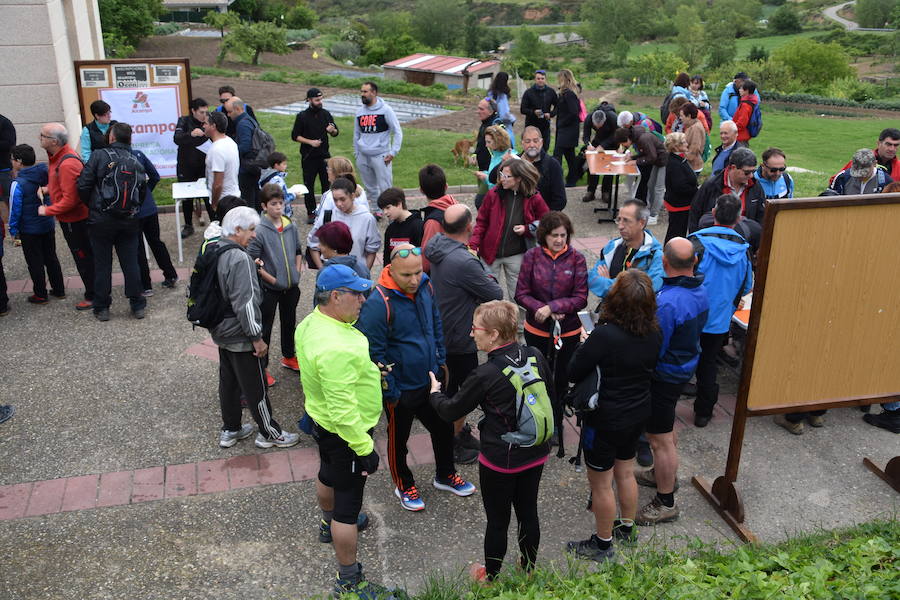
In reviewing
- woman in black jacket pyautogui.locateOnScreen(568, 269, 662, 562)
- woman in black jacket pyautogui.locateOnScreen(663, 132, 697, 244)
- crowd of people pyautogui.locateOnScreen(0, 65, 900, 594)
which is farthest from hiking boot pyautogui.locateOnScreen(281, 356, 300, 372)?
woman in black jacket pyautogui.locateOnScreen(663, 132, 697, 244)

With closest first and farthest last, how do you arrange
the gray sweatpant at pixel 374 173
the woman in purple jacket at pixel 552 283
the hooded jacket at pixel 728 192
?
the woman in purple jacket at pixel 552 283 → the hooded jacket at pixel 728 192 → the gray sweatpant at pixel 374 173

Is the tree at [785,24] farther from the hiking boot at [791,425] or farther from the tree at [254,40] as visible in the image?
the hiking boot at [791,425]

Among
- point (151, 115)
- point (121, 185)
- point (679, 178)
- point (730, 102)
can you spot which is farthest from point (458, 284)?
point (730, 102)

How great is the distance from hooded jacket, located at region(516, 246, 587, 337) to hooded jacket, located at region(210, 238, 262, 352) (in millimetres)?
1916

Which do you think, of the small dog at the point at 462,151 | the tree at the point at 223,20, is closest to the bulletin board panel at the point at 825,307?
the small dog at the point at 462,151

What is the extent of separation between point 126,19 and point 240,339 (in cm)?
4040

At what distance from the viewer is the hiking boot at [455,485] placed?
5195 millimetres

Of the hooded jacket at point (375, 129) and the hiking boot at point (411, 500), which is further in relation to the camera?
the hooded jacket at point (375, 129)

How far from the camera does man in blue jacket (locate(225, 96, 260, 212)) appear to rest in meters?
9.45

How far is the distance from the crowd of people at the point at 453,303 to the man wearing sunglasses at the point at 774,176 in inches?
1.0

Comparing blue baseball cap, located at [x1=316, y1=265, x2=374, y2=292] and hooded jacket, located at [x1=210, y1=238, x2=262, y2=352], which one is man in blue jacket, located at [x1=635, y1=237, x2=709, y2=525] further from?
hooded jacket, located at [x1=210, y1=238, x2=262, y2=352]

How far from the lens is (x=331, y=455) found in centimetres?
406

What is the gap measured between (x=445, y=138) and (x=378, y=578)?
1378cm

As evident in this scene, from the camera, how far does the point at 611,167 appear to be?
10.6 meters
